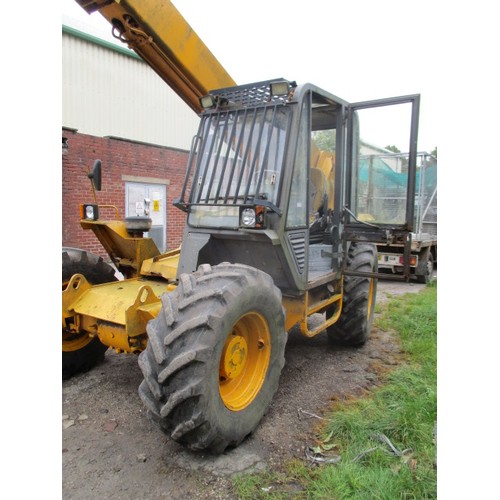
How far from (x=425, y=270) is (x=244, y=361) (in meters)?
8.06

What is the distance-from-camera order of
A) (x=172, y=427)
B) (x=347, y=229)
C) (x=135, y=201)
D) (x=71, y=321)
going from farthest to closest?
(x=135, y=201), (x=347, y=229), (x=71, y=321), (x=172, y=427)

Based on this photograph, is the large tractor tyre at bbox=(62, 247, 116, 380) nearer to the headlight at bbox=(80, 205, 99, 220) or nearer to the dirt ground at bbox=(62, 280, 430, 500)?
the dirt ground at bbox=(62, 280, 430, 500)

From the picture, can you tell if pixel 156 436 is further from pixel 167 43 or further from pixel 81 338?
pixel 167 43

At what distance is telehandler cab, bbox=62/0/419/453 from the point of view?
2.60 metres

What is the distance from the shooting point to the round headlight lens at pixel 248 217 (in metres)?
3.32

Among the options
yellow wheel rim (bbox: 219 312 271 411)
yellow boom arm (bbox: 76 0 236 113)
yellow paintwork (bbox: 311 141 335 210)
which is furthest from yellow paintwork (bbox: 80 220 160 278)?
yellow paintwork (bbox: 311 141 335 210)

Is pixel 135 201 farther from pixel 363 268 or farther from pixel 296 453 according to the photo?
pixel 296 453

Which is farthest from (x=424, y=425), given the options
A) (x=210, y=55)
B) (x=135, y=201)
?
(x=135, y=201)

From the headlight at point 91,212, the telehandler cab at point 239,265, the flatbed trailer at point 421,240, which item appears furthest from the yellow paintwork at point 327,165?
the flatbed trailer at point 421,240

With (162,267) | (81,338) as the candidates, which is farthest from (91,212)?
(81,338)

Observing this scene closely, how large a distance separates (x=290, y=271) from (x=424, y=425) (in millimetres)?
1554

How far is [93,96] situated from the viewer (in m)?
12.1

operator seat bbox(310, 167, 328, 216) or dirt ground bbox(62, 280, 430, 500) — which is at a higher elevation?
operator seat bbox(310, 167, 328, 216)

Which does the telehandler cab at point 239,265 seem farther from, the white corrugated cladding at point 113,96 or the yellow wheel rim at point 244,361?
the white corrugated cladding at point 113,96
